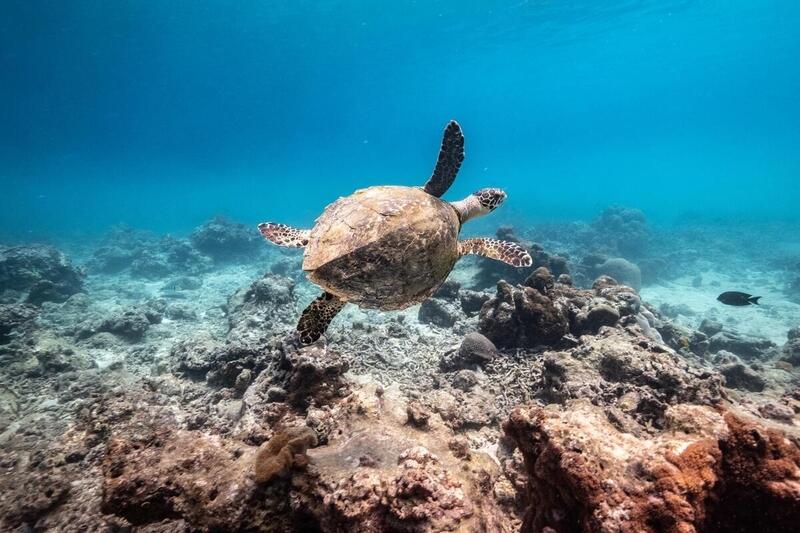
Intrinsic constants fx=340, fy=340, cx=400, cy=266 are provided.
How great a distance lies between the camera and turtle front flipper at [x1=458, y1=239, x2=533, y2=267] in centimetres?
562

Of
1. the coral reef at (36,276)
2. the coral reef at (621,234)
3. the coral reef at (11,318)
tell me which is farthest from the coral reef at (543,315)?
the coral reef at (621,234)

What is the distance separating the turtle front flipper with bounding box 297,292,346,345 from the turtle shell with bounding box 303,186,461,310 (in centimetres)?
52

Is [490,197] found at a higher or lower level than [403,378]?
higher

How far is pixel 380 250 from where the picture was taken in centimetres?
393

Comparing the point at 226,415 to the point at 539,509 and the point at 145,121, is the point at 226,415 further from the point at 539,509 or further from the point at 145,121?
the point at 145,121

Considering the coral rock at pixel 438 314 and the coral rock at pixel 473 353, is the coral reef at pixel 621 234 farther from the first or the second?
the coral rock at pixel 473 353

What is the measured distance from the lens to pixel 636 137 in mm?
165625

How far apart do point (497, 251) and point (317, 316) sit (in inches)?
125

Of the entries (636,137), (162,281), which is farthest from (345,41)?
(636,137)

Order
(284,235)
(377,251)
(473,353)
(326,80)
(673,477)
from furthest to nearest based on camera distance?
(326,80) → (473,353) → (284,235) → (377,251) → (673,477)

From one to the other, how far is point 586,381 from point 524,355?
1.66 m

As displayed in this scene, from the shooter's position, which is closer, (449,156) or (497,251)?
(497,251)

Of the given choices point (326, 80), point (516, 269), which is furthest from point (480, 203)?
point (326, 80)

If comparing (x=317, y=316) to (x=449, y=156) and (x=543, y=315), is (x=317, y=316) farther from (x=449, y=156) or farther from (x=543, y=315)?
(x=543, y=315)
